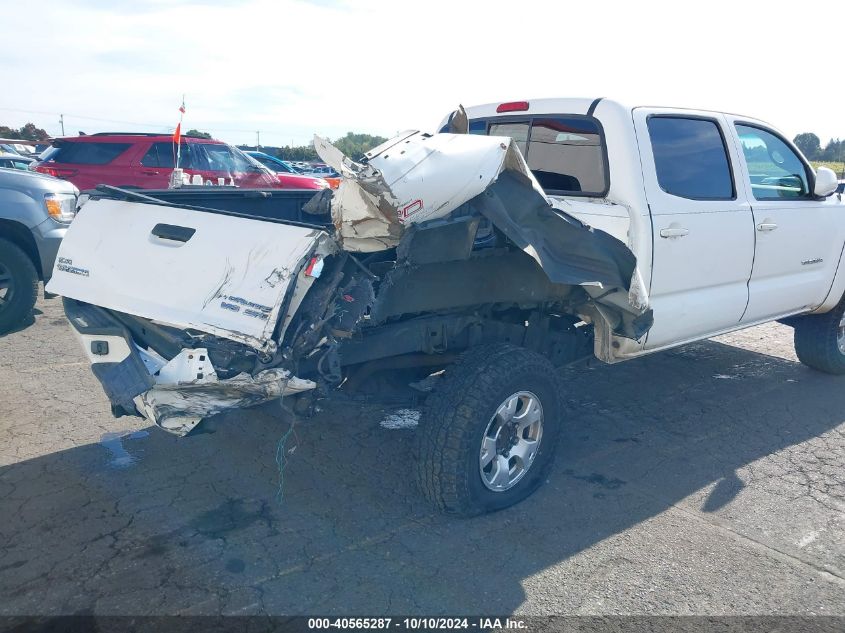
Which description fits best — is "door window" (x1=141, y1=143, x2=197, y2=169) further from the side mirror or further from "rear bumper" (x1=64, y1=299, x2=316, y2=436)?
the side mirror

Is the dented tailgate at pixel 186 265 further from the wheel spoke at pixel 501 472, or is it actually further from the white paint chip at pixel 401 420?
the white paint chip at pixel 401 420

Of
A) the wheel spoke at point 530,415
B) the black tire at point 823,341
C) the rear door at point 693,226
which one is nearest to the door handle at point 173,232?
the wheel spoke at point 530,415

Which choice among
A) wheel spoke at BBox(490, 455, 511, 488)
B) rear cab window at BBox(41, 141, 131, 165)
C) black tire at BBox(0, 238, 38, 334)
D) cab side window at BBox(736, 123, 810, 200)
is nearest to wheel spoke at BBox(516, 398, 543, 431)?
wheel spoke at BBox(490, 455, 511, 488)

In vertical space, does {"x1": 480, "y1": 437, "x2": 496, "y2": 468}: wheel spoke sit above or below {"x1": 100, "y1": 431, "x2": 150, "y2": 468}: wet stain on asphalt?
above

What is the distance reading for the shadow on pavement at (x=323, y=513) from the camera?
9.83ft

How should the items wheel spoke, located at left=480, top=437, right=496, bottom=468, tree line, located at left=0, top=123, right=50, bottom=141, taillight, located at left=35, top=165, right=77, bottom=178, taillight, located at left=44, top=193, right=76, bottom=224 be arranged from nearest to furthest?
wheel spoke, located at left=480, top=437, right=496, bottom=468
taillight, located at left=44, top=193, right=76, bottom=224
taillight, located at left=35, top=165, right=77, bottom=178
tree line, located at left=0, top=123, right=50, bottom=141

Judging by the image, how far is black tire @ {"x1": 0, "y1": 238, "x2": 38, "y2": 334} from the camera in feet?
21.4

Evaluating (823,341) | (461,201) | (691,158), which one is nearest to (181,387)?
(461,201)

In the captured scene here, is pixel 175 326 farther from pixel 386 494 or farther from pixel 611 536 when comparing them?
pixel 611 536

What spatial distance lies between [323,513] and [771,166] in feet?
13.4

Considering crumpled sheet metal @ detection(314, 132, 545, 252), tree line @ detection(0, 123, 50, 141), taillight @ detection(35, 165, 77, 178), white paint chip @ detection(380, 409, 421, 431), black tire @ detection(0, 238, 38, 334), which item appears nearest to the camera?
crumpled sheet metal @ detection(314, 132, 545, 252)

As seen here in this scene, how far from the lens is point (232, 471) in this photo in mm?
4098

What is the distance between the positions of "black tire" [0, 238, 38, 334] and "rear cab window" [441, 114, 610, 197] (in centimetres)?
461

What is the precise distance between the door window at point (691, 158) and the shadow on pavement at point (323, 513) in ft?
5.37
